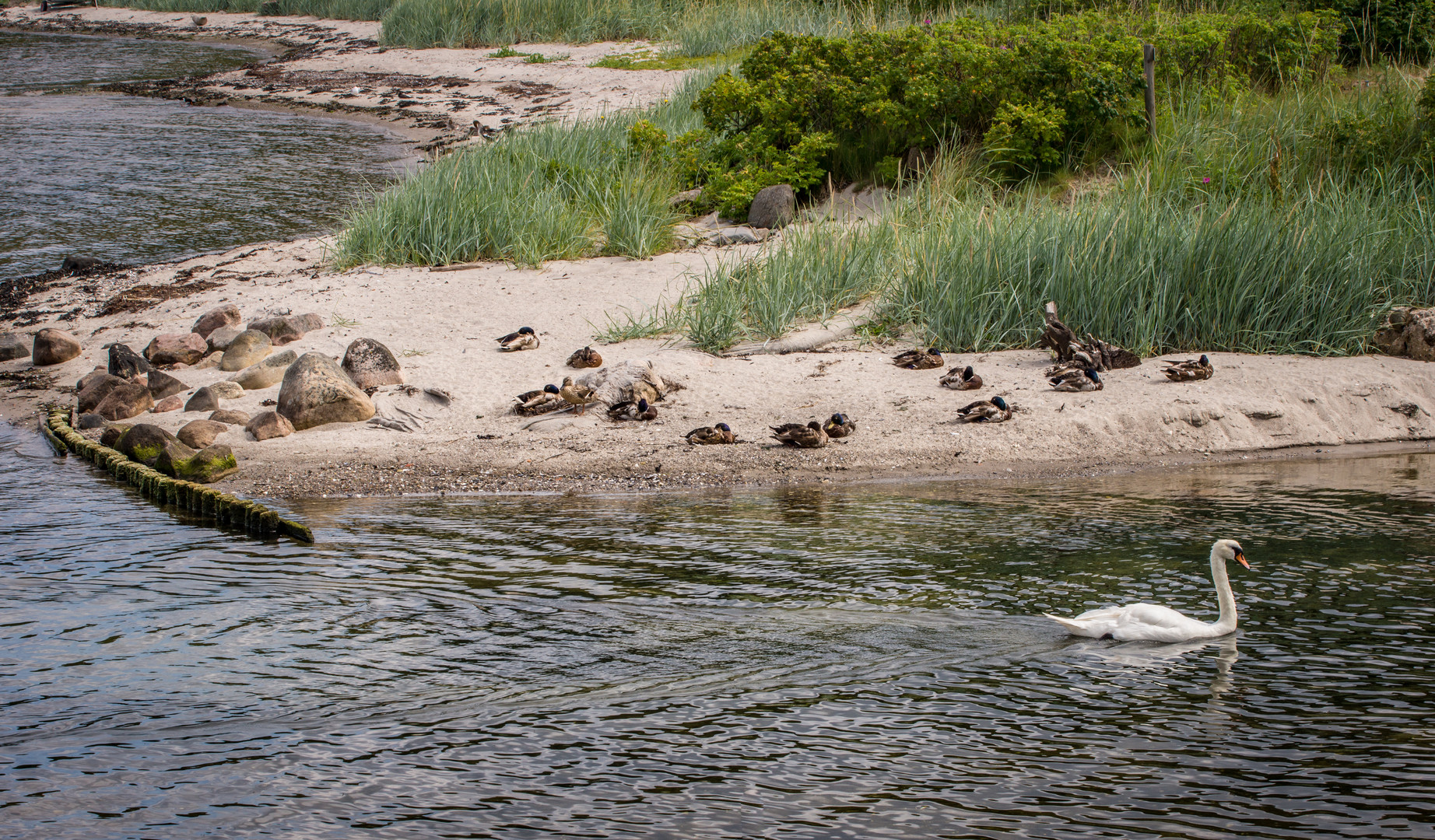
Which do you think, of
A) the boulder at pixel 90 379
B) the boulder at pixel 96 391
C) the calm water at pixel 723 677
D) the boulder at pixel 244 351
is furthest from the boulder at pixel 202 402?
the calm water at pixel 723 677

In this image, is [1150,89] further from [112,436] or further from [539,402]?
[112,436]

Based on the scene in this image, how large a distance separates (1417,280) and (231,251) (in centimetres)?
1373

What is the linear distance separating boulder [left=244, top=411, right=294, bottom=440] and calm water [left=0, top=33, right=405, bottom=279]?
7.52m

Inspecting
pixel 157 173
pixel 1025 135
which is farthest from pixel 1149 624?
pixel 157 173

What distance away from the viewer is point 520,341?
10.5 metres

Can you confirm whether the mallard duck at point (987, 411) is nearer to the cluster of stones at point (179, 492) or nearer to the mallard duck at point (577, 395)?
the mallard duck at point (577, 395)

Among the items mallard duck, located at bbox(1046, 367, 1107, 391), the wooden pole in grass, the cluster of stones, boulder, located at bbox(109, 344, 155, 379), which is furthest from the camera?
the wooden pole in grass

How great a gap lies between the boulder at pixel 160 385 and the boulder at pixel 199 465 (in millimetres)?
1848

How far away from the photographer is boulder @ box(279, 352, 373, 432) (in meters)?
9.39

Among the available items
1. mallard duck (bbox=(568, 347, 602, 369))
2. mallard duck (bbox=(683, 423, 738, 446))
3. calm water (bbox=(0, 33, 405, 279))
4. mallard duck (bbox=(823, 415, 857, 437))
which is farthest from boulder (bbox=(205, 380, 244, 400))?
calm water (bbox=(0, 33, 405, 279))

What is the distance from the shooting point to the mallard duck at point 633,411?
9.22m

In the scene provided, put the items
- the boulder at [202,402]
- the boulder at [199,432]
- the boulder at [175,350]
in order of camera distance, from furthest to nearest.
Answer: the boulder at [175,350] < the boulder at [202,402] < the boulder at [199,432]

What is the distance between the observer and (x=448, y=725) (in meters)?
4.75

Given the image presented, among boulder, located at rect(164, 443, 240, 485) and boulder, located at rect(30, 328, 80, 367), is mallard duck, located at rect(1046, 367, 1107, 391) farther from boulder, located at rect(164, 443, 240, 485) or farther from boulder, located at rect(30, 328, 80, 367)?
boulder, located at rect(30, 328, 80, 367)
